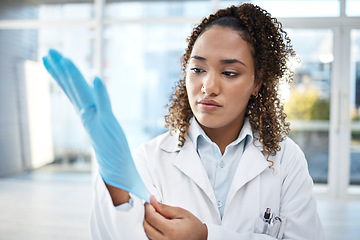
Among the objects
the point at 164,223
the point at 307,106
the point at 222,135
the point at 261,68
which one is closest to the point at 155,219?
the point at 164,223

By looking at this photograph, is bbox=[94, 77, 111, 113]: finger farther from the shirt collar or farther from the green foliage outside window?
the green foliage outside window

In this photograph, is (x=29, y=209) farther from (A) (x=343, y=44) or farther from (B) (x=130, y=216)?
(A) (x=343, y=44)

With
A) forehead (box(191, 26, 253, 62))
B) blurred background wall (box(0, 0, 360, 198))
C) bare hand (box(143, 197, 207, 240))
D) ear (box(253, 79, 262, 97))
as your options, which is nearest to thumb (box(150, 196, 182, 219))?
bare hand (box(143, 197, 207, 240))

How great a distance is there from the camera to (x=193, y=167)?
3.19ft

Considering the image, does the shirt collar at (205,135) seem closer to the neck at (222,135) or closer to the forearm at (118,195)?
the neck at (222,135)

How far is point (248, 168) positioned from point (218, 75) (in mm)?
309

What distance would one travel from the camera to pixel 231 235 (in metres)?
0.83

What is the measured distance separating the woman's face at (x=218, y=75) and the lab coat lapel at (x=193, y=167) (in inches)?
5.8

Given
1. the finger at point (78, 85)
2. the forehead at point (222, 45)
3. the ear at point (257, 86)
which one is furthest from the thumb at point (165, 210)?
the ear at point (257, 86)

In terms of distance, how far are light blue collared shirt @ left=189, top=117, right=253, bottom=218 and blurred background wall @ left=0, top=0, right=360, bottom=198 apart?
2976 millimetres

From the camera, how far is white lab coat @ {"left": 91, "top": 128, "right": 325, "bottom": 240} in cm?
92

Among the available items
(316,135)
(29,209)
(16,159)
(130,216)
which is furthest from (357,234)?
(16,159)

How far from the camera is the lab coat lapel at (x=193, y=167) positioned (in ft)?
3.09

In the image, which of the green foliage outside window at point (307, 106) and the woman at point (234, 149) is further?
the green foliage outside window at point (307, 106)
